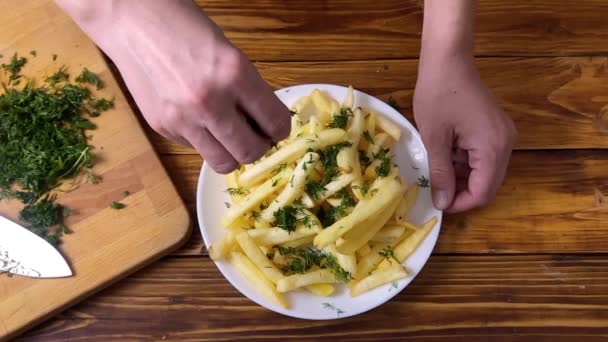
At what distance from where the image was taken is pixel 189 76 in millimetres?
1216

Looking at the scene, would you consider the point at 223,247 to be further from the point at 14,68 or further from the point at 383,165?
the point at 14,68

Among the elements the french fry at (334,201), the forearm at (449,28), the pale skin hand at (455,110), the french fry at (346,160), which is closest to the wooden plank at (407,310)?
the pale skin hand at (455,110)

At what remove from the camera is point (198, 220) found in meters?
1.98

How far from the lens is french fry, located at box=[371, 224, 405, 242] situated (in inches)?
72.7

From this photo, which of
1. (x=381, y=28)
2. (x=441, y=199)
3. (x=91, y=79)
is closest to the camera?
(x=441, y=199)

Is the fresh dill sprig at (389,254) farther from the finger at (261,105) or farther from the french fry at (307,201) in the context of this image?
the finger at (261,105)

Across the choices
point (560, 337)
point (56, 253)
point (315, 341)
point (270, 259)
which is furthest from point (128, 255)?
point (560, 337)

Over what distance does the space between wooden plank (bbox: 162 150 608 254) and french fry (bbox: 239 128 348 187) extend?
413 mm

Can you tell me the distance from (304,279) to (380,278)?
0.87ft

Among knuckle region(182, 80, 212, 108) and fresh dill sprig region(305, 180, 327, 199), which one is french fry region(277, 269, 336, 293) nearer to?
fresh dill sprig region(305, 180, 327, 199)

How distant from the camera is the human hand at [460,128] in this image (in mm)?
1795

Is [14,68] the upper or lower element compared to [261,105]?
lower

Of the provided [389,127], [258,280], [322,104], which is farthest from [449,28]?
[258,280]

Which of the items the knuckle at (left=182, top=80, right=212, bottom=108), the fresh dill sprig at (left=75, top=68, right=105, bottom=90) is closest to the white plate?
the fresh dill sprig at (left=75, top=68, right=105, bottom=90)
